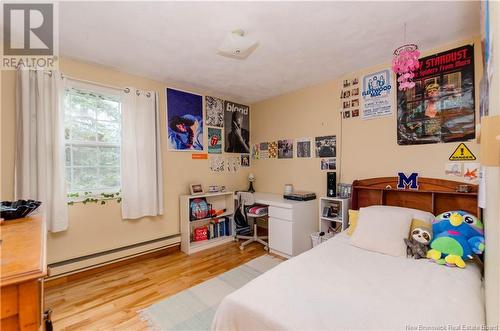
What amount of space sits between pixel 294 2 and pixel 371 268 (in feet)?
6.52

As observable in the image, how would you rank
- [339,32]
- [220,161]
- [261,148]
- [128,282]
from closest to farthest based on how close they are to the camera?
[339,32] < [128,282] < [220,161] < [261,148]

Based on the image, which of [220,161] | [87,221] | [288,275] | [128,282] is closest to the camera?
[288,275]

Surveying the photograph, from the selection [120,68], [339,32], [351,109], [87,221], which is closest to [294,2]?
[339,32]

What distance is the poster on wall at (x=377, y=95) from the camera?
8.31ft

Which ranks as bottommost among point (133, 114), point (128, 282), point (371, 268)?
point (128, 282)

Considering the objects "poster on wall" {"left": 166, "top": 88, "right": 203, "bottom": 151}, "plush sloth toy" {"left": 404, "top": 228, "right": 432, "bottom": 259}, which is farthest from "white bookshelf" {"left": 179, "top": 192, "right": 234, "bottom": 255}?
"plush sloth toy" {"left": 404, "top": 228, "right": 432, "bottom": 259}

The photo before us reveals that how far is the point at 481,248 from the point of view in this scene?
1.62 metres

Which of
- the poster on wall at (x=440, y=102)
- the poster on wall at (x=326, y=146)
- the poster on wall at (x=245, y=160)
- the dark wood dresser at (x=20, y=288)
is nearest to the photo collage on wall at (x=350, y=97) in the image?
the poster on wall at (x=326, y=146)

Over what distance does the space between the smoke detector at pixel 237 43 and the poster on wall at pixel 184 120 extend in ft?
4.92

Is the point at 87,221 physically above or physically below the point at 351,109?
below

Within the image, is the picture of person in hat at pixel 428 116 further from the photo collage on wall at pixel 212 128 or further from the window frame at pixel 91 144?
the window frame at pixel 91 144

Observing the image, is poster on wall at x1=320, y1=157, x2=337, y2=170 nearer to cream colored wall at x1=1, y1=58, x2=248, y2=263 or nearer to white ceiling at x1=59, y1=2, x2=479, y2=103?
white ceiling at x1=59, y1=2, x2=479, y2=103

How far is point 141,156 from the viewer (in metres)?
2.89

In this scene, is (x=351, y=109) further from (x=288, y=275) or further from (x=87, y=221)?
(x=87, y=221)
